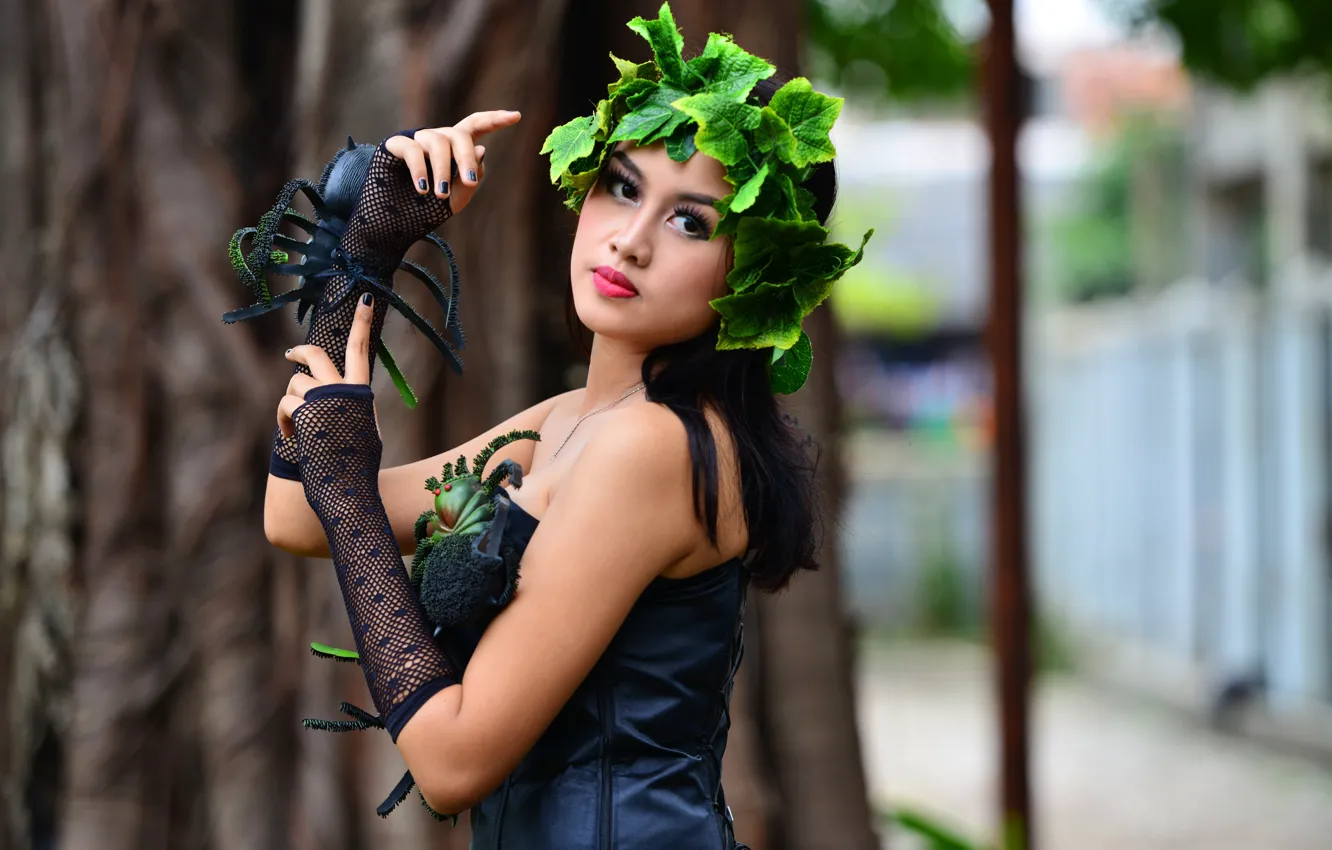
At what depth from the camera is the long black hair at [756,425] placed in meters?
1.56

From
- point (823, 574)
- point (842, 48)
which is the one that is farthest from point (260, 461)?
point (842, 48)

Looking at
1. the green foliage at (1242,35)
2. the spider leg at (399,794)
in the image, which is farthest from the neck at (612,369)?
the green foliage at (1242,35)

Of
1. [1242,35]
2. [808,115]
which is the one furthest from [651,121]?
[1242,35]

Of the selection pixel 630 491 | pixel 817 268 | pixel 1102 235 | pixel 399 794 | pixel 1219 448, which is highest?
pixel 1102 235

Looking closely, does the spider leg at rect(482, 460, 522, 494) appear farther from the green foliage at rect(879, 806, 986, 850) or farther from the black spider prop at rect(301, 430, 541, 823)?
the green foliage at rect(879, 806, 986, 850)

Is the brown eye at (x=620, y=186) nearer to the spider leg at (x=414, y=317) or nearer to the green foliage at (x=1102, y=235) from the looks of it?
the spider leg at (x=414, y=317)

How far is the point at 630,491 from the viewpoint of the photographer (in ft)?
4.75

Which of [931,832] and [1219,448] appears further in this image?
[1219,448]

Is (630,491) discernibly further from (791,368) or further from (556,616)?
(791,368)

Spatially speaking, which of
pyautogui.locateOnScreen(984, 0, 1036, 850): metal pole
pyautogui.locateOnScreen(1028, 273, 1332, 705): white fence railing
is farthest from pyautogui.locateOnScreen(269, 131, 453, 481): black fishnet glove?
pyautogui.locateOnScreen(1028, 273, 1332, 705): white fence railing

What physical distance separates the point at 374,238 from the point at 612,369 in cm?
28

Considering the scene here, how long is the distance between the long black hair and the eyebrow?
13cm

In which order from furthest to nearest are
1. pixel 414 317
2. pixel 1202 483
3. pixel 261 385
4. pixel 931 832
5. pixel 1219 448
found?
pixel 1202 483
pixel 1219 448
pixel 931 832
pixel 261 385
pixel 414 317

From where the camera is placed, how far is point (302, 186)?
1.58 m
